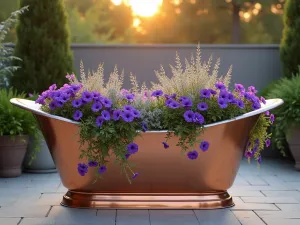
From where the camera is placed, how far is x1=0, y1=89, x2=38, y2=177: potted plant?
5406 millimetres

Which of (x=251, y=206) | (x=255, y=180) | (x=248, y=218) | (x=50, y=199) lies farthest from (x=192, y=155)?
(x=255, y=180)

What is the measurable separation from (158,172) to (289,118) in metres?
2.74

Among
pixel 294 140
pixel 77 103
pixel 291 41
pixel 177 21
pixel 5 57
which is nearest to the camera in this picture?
pixel 77 103

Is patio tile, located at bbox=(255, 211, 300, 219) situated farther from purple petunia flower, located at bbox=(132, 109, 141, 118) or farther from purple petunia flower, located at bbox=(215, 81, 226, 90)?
purple petunia flower, located at bbox=(132, 109, 141, 118)

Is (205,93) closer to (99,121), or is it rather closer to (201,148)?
(201,148)

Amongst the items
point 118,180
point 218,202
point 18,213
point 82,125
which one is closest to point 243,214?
point 218,202

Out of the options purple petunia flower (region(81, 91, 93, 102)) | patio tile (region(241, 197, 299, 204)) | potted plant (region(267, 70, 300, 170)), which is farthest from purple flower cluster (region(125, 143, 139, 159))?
potted plant (region(267, 70, 300, 170))

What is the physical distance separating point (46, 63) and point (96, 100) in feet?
9.94

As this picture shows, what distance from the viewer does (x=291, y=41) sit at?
23.7 ft

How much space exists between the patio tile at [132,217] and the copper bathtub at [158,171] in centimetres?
9

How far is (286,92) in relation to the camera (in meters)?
6.17

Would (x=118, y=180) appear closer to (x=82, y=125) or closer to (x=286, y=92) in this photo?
(x=82, y=125)

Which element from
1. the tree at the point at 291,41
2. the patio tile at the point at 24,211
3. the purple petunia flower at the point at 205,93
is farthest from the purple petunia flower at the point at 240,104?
the tree at the point at 291,41

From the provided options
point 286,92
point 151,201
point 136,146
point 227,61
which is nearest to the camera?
point 136,146
